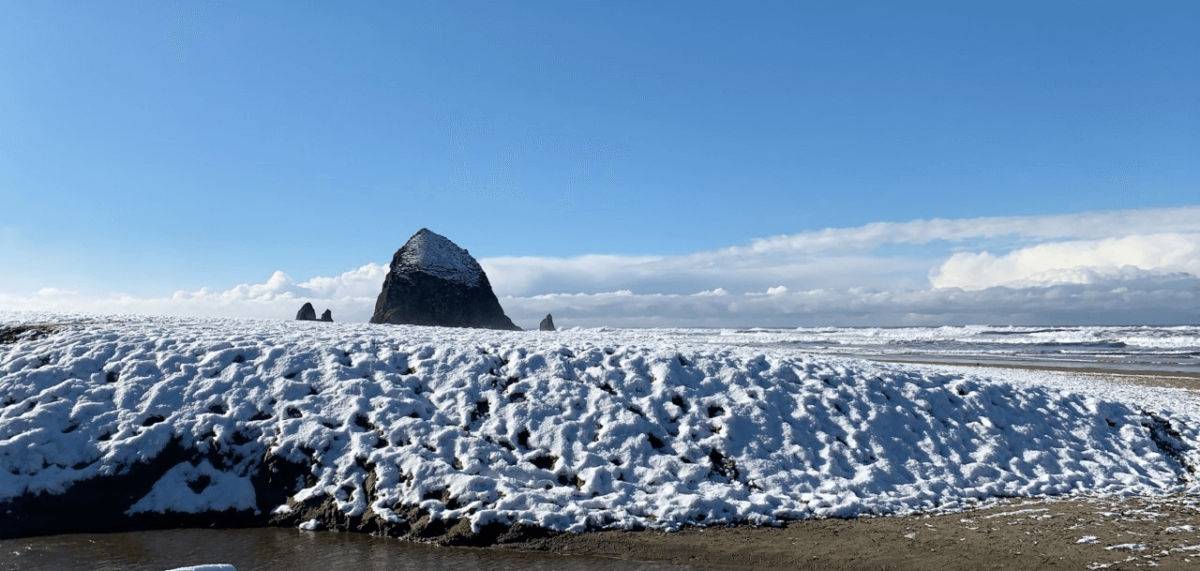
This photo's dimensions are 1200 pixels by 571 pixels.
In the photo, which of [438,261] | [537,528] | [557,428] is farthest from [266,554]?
[438,261]

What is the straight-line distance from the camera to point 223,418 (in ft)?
40.6

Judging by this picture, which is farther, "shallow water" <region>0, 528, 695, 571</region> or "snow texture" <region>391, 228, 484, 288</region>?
"snow texture" <region>391, 228, 484, 288</region>

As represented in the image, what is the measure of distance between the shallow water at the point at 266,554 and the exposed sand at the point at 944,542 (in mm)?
494

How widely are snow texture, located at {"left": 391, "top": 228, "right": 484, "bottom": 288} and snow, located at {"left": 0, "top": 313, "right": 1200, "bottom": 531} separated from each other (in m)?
56.0

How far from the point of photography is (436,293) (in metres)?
70.8

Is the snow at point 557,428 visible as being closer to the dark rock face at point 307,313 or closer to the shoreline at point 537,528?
the shoreline at point 537,528

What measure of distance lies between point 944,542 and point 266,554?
9.74 metres

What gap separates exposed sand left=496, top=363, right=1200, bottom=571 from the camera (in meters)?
8.75

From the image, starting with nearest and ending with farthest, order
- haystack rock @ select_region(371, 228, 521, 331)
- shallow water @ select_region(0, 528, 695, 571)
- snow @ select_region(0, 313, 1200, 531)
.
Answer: shallow water @ select_region(0, 528, 695, 571) < snow @ select_region(0, 313, 1200, 531) < haystack rock @ select_region(371, 228, 521, 331)

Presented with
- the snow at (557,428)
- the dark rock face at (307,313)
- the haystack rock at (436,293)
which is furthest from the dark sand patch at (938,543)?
the haystack rock at (436,293)

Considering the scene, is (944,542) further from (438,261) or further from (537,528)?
(438,261)

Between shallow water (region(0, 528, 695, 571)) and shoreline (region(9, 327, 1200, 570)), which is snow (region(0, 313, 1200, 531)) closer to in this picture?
shoreline (region(9, 327, 1200, 570))

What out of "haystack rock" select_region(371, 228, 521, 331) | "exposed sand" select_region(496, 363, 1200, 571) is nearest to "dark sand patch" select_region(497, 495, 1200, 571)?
"exposed sand" select_region(496, 363, 1200, 571)

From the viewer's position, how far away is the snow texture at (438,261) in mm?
71812
